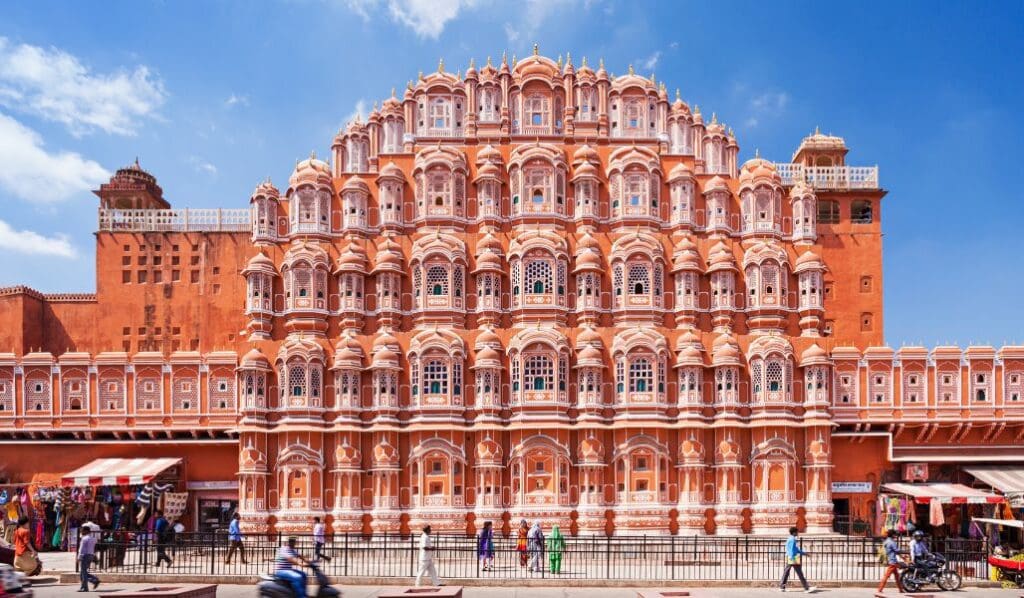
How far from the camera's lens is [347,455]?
3834cm

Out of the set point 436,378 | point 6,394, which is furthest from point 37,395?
point 436,378

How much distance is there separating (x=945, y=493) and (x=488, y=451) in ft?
60.5

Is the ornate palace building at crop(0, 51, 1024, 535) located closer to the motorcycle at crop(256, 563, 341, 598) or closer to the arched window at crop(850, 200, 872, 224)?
the arched window at crop(850, 200, 872, 224)

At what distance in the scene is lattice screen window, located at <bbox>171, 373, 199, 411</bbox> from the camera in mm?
40000

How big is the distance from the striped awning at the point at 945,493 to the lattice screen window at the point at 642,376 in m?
11.0

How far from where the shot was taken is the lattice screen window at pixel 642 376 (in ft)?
128

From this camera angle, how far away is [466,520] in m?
38.1

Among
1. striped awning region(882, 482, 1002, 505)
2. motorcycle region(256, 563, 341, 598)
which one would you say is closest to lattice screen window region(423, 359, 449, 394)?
striped awning region(882, 482, 1002, 505)

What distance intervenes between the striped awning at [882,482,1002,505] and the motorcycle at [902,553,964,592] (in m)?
11.5

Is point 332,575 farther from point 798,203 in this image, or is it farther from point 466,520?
point 798,203

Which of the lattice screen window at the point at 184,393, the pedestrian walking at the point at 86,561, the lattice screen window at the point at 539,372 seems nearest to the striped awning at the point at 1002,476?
the lattice screen window at the point at 539,372

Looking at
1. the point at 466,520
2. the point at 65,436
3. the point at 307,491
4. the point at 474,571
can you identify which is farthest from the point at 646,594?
the point at 65,436

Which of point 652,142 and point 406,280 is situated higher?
point 652,142

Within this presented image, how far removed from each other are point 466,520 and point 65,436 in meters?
18.0
